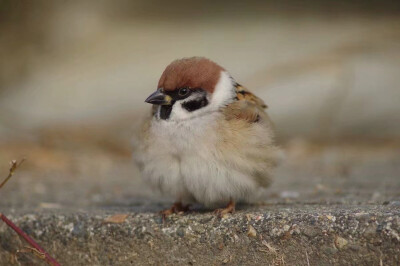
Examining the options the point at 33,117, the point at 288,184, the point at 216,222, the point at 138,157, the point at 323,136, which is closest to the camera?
the point at 216,222

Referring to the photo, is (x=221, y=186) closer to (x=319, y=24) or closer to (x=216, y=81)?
(x=216, y=81)

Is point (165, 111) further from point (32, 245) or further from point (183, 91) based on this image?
point (32, 245)

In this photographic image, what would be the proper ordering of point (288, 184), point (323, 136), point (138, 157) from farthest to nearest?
point (323, 136) → point (288, 184) → point (138, 157)

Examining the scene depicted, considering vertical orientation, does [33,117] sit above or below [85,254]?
above

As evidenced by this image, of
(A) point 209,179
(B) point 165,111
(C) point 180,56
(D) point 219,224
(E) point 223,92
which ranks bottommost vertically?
(D) point 219,224

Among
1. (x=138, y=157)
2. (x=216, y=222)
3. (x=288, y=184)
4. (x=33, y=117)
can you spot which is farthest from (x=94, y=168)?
(x=216, y=222)

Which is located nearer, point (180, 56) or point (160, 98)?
point (160, 98)

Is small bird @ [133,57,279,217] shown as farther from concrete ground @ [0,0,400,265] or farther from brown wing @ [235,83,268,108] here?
concrete ground @ [0,0,400,265]

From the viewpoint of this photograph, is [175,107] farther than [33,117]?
No

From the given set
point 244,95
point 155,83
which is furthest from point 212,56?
point 244,95
